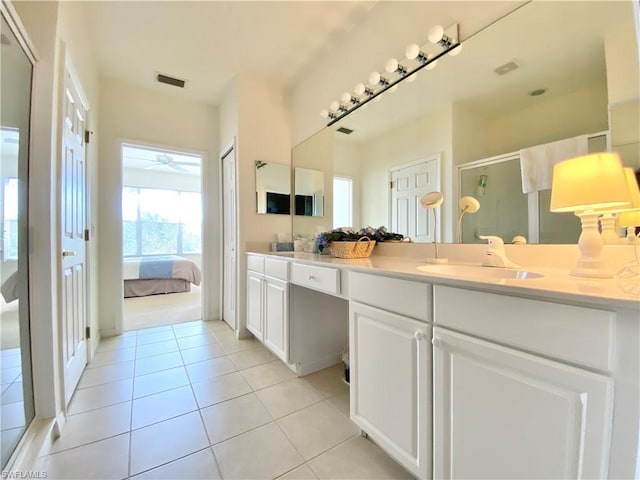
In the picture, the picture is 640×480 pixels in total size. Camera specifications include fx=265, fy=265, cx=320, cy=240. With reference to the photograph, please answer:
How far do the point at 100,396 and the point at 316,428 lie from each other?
1396 millimetres

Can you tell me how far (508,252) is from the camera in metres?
1.27

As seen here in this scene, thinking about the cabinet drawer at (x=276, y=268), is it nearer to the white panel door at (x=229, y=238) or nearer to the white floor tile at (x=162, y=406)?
the white panel door at (x=229, y=238)

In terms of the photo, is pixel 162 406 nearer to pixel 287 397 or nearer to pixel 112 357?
pixel 287 397

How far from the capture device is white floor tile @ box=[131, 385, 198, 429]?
1.46m

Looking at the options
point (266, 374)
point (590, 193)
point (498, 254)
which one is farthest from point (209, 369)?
point (590, 193)

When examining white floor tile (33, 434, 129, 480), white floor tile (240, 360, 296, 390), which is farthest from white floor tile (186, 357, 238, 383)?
white floor tile (33, 434, 129, 480)

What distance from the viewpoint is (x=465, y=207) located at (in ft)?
4.84

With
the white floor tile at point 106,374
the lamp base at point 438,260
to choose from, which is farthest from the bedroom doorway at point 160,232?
the lamp base at point 438,260

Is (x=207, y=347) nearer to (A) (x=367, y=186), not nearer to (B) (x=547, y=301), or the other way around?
(A) (x=367, y=186)

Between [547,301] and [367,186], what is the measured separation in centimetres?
151

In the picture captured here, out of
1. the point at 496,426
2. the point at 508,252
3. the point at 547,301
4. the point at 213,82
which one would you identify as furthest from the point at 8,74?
the point at 508,252

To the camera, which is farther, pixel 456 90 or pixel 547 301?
pixel 456 90

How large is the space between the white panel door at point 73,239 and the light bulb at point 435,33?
2.07m

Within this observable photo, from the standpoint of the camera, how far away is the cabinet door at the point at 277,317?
1879 millimetres
